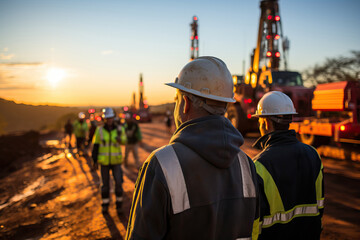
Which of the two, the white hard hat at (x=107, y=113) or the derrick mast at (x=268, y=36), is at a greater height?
the derrick mast at (x=268, y=36)

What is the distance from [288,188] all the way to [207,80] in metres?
1.23

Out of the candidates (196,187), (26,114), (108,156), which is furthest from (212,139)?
(26,114)

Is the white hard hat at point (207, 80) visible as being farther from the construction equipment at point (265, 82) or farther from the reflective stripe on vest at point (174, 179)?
the construction equipment at point (265, 82)

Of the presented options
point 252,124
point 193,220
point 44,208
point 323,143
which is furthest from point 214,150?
point 252,124

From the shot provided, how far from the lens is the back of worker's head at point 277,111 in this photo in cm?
247

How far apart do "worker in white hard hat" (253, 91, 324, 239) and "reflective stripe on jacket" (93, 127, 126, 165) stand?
376 cm

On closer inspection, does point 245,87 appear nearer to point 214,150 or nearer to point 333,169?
point 333,169

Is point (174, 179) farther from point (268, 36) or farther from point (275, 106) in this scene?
point (268, 36)

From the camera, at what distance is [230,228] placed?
1.34 meters

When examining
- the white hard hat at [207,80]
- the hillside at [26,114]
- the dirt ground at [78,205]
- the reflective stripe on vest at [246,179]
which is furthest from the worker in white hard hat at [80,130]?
the hillside at [26,114]

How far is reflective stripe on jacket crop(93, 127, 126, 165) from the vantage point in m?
5.39

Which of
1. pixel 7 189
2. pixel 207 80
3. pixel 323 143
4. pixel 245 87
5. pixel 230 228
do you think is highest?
pixel 245 87

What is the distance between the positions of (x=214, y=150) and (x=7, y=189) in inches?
348

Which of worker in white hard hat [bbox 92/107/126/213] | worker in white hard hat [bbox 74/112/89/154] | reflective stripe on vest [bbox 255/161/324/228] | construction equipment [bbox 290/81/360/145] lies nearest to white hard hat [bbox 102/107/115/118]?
worker in white hard hat [bbox 92/107/126/213]
